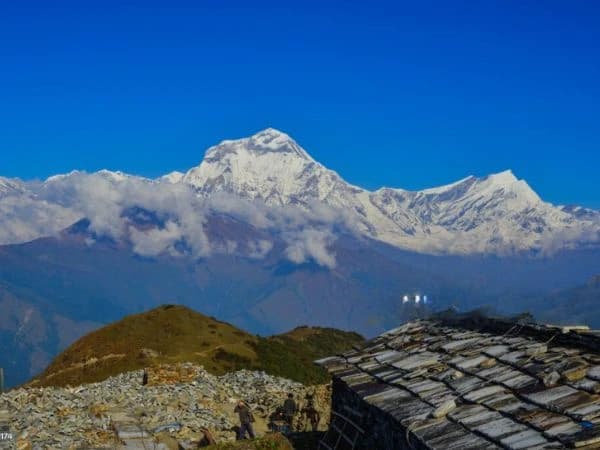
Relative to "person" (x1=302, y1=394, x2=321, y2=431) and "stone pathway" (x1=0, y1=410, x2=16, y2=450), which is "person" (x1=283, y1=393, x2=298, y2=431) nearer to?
"person" (x1=302, y1=394, x2=321, y2=431)

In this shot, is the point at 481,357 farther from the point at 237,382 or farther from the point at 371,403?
the point at 237,382

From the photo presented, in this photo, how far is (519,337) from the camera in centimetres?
2030

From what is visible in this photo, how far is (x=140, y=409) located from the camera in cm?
3825

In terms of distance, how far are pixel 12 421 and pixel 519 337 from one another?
25.5 metres

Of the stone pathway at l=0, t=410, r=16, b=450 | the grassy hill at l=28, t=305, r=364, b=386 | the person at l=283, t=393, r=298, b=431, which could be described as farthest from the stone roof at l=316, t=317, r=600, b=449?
the grassy hill at l=28, t=305, r=364, b=386

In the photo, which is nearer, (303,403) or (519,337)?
(519,337)

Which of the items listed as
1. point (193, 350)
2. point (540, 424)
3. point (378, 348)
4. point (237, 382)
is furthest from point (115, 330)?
point (540, 424)

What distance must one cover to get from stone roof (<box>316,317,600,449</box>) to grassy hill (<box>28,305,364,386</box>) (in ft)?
140

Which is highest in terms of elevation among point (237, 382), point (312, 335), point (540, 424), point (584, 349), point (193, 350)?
point (312, 335)

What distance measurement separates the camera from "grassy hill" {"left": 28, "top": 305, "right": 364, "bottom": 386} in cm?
6550

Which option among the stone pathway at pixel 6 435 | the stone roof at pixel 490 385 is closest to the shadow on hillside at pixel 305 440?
the stone roof at pixel 490 385

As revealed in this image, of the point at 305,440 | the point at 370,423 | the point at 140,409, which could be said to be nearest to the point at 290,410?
the point at 140,409

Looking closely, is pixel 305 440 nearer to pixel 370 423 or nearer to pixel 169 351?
pixel 370 423

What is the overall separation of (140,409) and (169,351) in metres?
32.0
